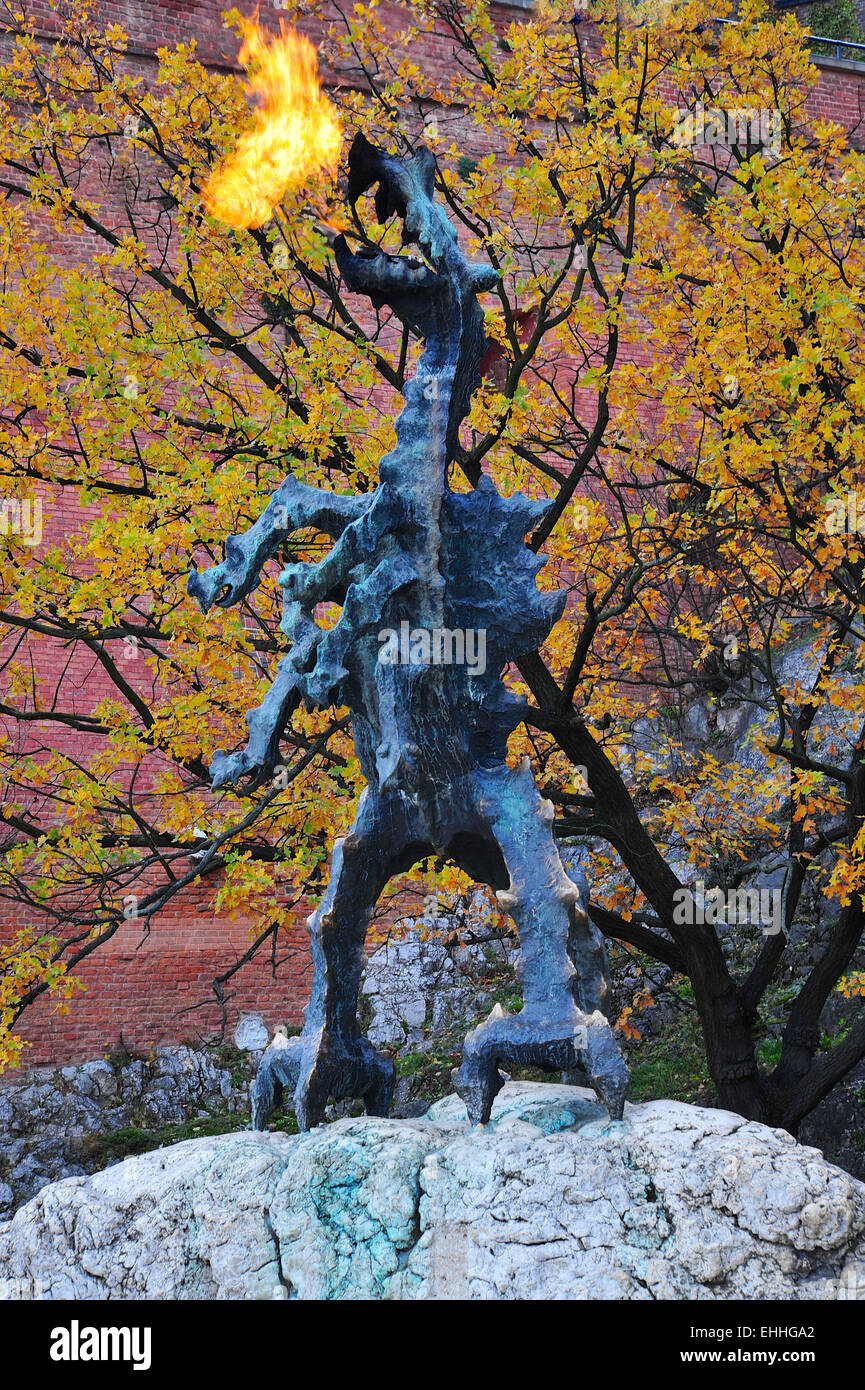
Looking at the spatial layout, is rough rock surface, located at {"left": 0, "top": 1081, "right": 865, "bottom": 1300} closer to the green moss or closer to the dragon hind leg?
the dragon hind leg

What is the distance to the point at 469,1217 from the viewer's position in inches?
167

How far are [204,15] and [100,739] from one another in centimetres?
1013

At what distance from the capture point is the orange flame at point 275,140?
25.8 feet

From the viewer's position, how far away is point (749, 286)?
881cm

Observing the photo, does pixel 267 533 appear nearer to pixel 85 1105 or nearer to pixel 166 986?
pixel 85 1105

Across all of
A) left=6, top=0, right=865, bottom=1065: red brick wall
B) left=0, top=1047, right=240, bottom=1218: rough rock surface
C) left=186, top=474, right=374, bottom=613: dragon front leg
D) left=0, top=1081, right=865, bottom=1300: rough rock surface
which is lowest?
left=0, top=1081, right=865, bottom=1300: rough rock surface

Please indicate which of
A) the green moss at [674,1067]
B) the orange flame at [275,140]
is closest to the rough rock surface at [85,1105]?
the green moss at [674,1067]

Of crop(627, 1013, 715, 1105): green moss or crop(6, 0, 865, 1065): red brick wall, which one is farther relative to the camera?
crop(6, 0, 865, 1065): red brick wall

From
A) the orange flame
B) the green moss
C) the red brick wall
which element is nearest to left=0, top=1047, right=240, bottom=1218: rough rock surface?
the red brick wall

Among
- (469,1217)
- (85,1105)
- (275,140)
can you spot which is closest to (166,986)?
(85,1105)

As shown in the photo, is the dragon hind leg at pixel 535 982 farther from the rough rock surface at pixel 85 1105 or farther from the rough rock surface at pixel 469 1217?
the rough rock surface at pixel 85 1105

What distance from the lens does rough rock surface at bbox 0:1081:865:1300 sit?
394cm

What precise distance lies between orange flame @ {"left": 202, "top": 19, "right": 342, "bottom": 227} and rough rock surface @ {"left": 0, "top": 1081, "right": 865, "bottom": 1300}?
5987 millimetres

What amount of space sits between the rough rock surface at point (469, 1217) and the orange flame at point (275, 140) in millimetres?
5987
